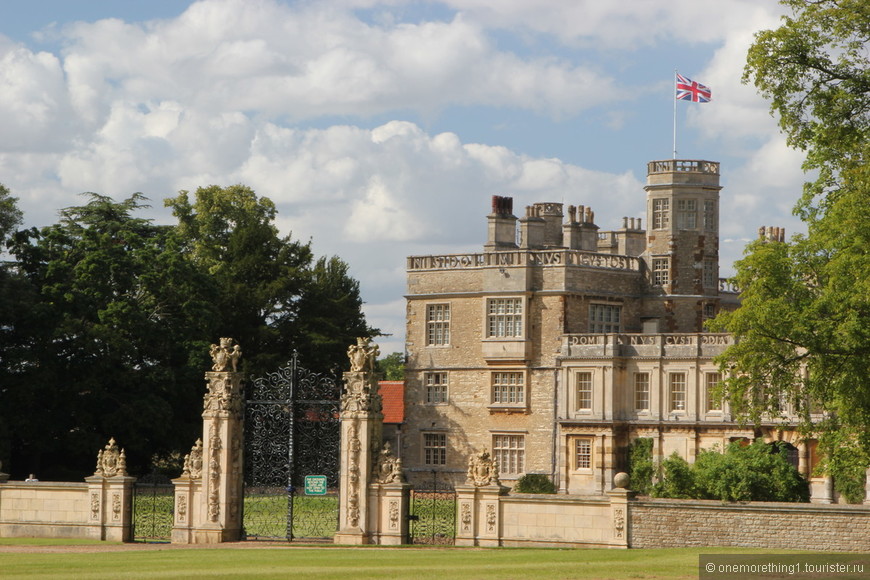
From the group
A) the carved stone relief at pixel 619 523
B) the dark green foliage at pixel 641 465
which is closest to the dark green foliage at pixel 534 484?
the dark green foliage at pixel 641 465

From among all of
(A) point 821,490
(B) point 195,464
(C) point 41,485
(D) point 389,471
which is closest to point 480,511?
(D) point 389,471

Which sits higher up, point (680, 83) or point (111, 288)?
point (680, 83)

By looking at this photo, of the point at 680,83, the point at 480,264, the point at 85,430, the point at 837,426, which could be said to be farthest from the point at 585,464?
the point at 837,426

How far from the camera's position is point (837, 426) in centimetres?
3428

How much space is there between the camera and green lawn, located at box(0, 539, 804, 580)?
25250mm

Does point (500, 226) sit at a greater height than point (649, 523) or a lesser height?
greater

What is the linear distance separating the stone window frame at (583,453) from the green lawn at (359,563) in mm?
25637

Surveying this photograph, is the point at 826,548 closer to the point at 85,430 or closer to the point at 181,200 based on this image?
the point at 85,430

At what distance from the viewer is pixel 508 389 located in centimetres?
5962

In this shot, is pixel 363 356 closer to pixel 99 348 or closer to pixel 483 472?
pixel 483 472

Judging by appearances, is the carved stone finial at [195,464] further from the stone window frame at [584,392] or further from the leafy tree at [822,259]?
the stone window frame at [584,392]

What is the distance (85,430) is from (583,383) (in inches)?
710

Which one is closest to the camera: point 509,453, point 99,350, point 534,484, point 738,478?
point 738,478

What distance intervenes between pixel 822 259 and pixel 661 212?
28141 millimetres
